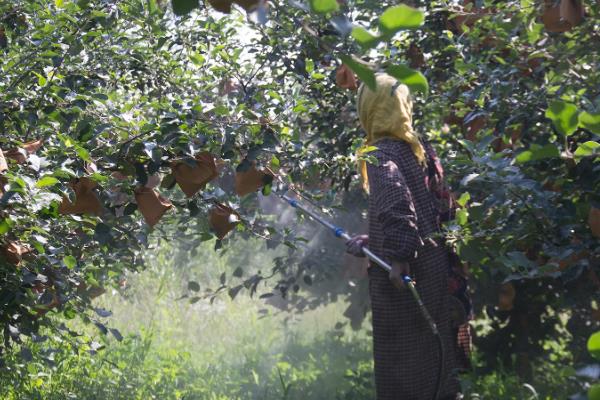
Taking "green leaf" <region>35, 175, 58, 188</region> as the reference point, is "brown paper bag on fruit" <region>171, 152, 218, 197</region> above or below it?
above

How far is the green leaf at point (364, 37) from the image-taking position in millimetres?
735

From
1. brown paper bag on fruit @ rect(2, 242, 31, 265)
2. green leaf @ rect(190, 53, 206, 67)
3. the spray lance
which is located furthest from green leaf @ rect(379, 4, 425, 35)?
the spray lance

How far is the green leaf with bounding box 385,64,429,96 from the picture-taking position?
762 millimetres

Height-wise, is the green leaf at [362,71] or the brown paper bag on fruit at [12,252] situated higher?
the brown paper bag on fruit at [12,252]

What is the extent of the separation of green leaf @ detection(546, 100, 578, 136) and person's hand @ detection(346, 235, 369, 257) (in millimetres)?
1999

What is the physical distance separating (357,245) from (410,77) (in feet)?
8.02

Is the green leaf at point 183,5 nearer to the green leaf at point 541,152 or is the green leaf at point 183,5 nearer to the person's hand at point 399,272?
the green leaf at point 541,152

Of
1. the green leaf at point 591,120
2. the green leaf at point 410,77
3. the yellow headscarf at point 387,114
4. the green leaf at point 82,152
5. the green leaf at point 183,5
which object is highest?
the yellow headscarf at point 387,114

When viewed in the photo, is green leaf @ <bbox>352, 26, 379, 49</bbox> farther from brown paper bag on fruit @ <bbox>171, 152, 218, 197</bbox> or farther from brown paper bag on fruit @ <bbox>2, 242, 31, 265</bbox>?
brown paper bag on fruit @ <bbox>2, 242, 31, 265</bbox>

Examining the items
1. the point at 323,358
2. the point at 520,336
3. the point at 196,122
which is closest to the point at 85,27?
the point at 196,122

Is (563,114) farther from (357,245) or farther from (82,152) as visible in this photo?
(357,245)

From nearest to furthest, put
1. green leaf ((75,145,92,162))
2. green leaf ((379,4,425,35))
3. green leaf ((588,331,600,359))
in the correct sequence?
1. green leaf ((379,4,425,35))
2. green leaf ((588,331,600,359))
3. green leaf ((75,145,92,162))

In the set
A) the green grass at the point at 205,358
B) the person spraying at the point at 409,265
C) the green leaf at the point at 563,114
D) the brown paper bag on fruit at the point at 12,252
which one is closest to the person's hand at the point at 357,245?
the person spraying at the point at 409,265

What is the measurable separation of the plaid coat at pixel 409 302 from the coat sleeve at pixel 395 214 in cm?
4
